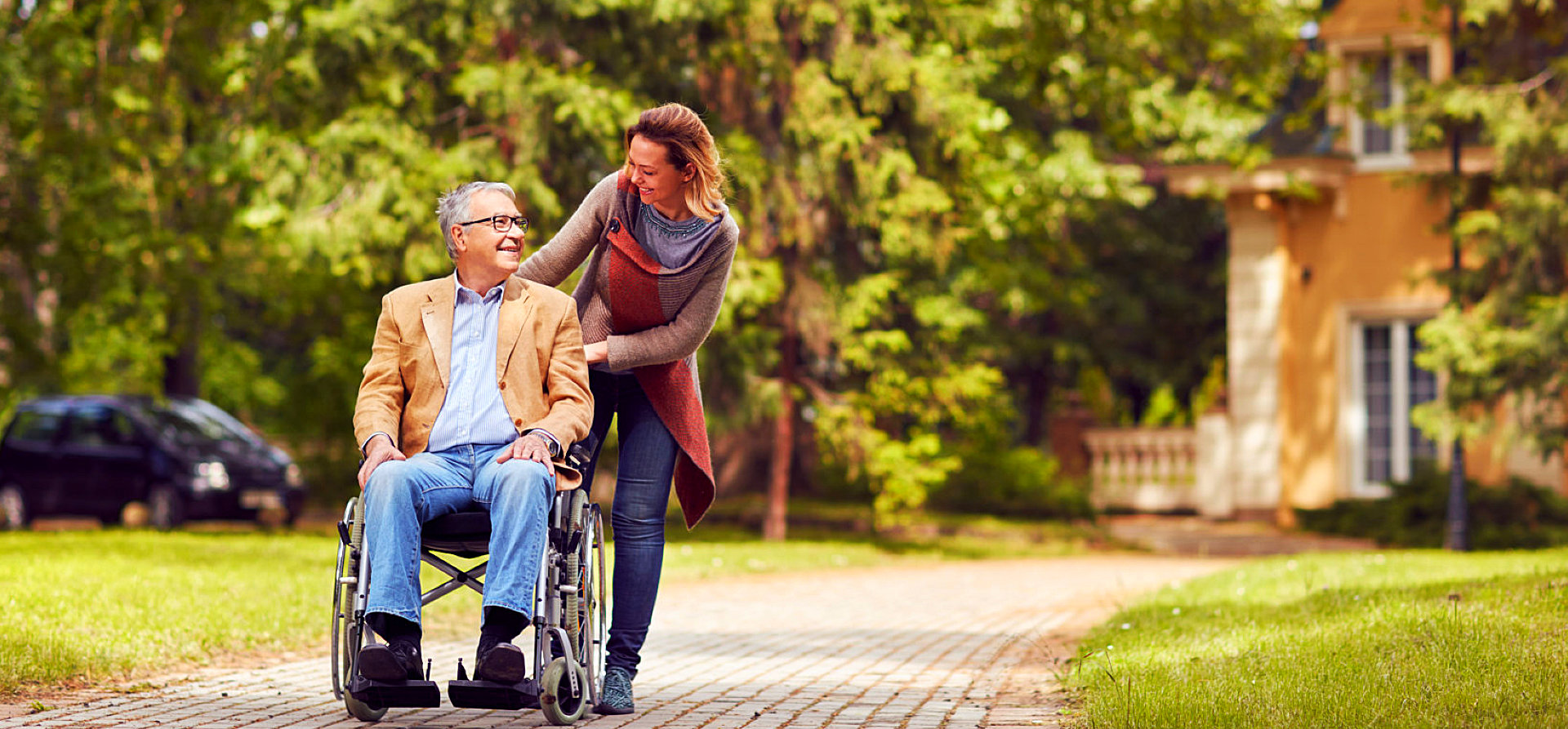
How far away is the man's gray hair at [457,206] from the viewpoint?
5.69 meters

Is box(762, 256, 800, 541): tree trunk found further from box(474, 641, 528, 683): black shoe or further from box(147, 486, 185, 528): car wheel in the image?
box(474, 641, 528, 683): black shoe

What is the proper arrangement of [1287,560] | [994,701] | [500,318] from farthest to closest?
[1287,560], [994,701], [500,318]

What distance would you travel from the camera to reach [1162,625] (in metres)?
9.09

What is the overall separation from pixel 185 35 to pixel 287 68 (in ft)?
14.9

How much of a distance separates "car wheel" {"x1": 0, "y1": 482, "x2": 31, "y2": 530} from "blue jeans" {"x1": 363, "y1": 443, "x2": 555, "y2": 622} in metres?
17.4

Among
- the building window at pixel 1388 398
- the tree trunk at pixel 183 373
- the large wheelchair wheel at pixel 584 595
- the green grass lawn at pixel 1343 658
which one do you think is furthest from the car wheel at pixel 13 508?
the large wheelchair wheel at pixel 584 595

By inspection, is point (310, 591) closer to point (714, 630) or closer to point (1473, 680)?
point (714, 630)

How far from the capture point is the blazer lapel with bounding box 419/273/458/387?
559cm

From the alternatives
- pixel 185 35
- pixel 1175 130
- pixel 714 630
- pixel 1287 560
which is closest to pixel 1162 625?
pixel 714 630

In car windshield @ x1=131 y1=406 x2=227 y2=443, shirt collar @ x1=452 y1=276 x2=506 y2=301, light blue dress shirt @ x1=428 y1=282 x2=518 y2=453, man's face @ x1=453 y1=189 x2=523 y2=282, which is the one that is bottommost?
car windshield @ x1=131 y1=406 x2=227 y2=443

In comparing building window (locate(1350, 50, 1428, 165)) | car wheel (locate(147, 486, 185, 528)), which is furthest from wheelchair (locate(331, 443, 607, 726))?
building window (locate(1350, 50, 1428, 165))

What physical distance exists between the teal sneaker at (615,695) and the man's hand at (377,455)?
108 centimetres

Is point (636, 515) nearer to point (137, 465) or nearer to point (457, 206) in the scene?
point (457, 206)

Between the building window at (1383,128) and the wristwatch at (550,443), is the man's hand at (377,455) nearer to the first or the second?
the wristwatch at (550,443)
